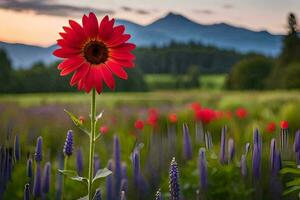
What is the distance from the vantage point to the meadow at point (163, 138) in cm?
166

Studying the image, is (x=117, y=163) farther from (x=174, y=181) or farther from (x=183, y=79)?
(x=183, y=79)

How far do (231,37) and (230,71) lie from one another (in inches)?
19.7

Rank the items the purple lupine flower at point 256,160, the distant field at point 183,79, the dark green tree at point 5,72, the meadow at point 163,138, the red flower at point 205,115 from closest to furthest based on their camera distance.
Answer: the purple lupine flower at point 256,160, the meadow at point 163,138, the red flower at point 205,115, the dark green tree at point 5,72, the distant field at point 183,79

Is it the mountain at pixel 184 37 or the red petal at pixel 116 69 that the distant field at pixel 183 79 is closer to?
the mountain at pixel 184 37

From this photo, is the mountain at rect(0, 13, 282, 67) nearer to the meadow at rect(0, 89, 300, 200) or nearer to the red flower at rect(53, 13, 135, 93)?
the meadow at rect(0, 89, 300, 200)

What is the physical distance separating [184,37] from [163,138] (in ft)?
6.32

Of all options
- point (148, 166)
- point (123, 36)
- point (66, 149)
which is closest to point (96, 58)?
A: point (123, 36)

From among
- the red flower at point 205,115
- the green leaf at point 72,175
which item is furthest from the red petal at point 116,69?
the red flower at point 205,115

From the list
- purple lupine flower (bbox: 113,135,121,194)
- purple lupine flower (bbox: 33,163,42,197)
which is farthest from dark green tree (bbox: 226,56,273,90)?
purple lupine flower (bbox: 33,163,42,197)

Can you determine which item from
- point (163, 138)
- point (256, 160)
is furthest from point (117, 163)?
point (163, 138)

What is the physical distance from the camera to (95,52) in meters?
1.24

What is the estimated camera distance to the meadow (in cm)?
166

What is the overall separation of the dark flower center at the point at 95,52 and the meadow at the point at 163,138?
24 cm

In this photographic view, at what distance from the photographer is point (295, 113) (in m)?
3.43
